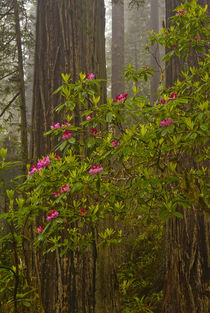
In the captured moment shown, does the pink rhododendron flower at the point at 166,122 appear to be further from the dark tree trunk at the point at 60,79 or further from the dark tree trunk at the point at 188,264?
the dark tree trunk at the point at 188,264

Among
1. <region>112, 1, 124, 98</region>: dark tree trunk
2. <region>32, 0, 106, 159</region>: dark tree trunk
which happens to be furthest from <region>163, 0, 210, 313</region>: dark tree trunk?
<region>112, 1, 124, 98</region>: dark tree trunk

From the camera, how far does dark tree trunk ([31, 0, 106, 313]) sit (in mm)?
2732

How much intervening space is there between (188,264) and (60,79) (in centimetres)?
250

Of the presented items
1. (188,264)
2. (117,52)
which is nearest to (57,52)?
(188,264)

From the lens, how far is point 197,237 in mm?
3100

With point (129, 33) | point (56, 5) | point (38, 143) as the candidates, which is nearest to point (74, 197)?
point (38, 143)

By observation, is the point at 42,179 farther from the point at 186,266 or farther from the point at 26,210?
the point at 186,266

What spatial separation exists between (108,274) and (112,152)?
170cm

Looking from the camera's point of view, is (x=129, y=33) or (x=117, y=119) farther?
(x=129, y=33)

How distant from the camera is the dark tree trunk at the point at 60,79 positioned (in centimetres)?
273

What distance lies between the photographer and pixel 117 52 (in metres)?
10.5

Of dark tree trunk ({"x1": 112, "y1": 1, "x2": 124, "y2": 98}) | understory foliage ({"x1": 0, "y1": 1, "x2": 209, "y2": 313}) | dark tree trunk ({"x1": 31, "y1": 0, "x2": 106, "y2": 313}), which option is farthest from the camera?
dark tree trunk ({"x1": 112, "y1": 1, "x2": 124, "y2": 98})

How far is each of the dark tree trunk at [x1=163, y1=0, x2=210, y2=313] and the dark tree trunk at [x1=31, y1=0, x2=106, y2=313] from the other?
1.04m

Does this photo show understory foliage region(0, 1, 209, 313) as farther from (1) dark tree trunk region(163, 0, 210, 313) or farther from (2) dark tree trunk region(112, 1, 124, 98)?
(2) dark tree trunk region(112, 1, 124, 98)
